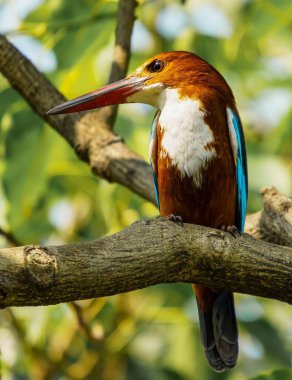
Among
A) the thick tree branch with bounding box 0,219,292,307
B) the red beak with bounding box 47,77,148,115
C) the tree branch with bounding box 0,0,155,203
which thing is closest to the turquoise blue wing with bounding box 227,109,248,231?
the tree branch with bounding box 0,0,155,203

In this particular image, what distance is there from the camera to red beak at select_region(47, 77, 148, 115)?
4656 mm

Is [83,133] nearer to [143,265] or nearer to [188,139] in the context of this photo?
[188,139]

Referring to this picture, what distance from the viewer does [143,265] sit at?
3.21 meters

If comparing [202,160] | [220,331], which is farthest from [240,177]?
[220,331]

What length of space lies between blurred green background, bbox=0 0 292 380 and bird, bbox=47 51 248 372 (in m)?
→ 0.31

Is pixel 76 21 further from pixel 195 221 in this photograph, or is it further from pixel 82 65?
pixel 195 221

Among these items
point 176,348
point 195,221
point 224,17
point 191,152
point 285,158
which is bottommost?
point 176,348

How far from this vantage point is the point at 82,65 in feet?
17.4

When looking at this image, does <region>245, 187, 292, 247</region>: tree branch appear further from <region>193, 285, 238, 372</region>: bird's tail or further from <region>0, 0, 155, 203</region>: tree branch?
<region>0, 0, 155, 203</region>: tree branch

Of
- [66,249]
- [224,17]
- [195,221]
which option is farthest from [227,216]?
[224,17]

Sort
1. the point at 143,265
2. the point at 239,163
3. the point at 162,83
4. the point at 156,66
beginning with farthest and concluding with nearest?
the point at 156,66
the point at 162,83
the point at 239,163
the point at 143,265

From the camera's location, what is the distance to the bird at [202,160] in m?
4.54

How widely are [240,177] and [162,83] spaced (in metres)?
0.72

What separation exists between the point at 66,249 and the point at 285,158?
13.7 ft
